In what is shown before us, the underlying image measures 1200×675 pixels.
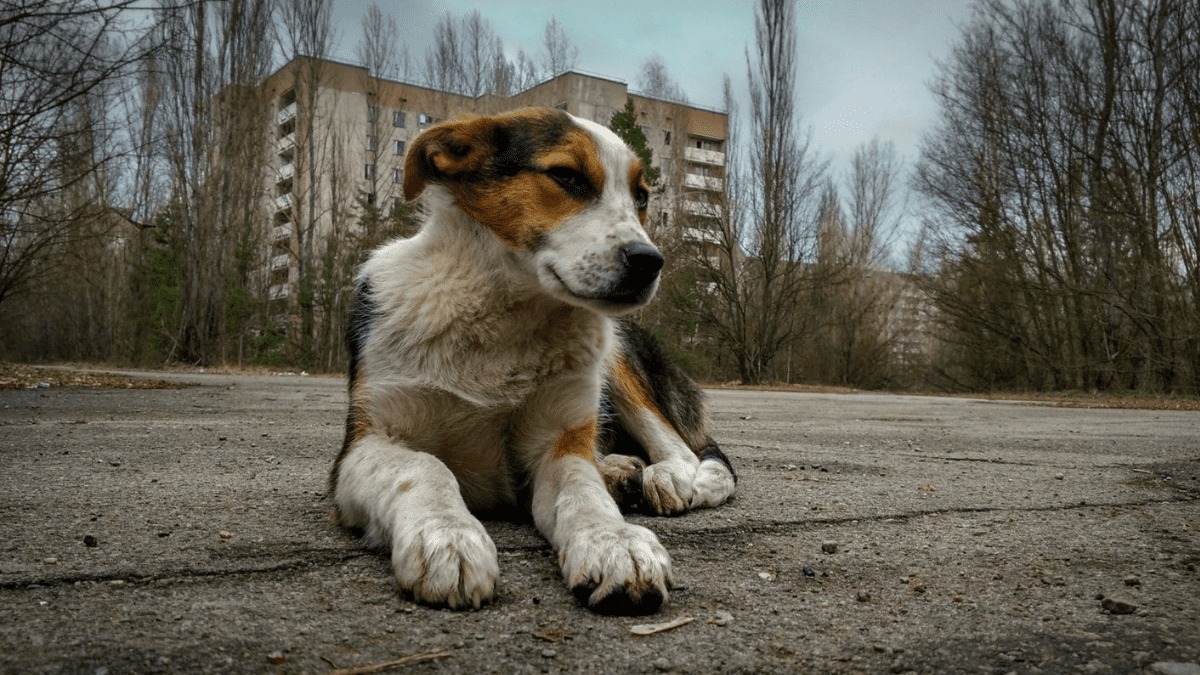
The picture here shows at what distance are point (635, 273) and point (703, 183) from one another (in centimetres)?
2570

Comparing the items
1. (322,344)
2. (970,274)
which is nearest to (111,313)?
(322,344)

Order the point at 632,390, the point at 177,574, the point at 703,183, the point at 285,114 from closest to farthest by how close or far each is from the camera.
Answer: the point at 177,574, the point at 632,390, the point at 703,183, the point at 285,114

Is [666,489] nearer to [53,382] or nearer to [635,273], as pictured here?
[635,273]

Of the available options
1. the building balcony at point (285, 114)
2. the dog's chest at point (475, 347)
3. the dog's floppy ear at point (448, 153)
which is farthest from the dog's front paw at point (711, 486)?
the building balcony at point (285, 114)

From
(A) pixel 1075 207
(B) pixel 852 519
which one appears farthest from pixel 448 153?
(A) pixel 1075 207

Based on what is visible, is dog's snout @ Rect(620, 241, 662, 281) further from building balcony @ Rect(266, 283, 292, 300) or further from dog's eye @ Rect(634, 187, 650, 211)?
building balcony @ Rect(266, 283, 292, 300)

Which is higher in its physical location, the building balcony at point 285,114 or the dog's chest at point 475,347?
the building balcony at point 285,114

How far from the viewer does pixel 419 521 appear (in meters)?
1.89

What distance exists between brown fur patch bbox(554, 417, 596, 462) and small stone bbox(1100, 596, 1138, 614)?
55.6 inches

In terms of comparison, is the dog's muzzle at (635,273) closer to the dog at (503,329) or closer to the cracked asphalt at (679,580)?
the dog at (503,329)

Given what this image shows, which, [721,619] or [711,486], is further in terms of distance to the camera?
[711,486]

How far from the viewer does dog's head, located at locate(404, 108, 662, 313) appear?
2480 millimetres

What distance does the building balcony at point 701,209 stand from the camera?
2573 cm

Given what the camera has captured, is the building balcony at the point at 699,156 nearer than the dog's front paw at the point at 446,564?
No
